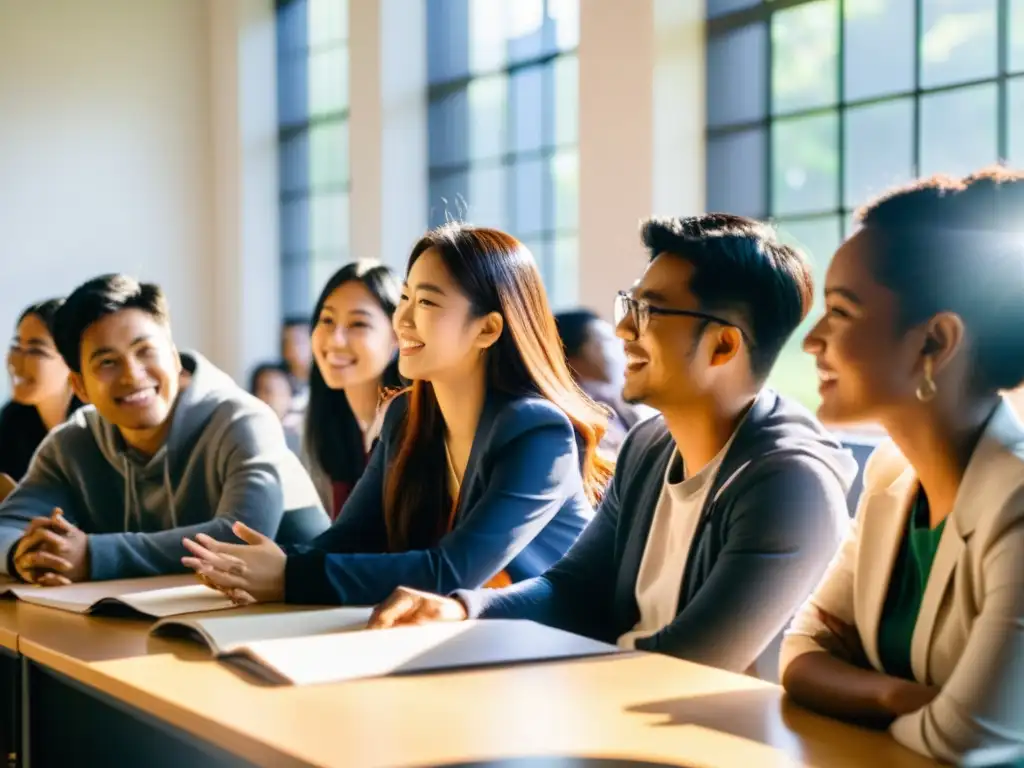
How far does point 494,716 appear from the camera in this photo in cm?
142

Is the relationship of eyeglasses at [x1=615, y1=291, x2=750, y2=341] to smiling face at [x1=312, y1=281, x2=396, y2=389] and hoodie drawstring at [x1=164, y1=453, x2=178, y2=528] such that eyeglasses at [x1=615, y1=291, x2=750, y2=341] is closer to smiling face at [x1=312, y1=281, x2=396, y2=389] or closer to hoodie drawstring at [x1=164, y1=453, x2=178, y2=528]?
hoodie drawstring at [x1=164, y1=453, x2=178, y2=528]

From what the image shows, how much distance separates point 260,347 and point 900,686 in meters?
8.13

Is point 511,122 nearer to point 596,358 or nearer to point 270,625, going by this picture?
point 596,358

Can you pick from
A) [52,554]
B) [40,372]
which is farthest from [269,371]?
[52,554]

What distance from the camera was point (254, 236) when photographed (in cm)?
919

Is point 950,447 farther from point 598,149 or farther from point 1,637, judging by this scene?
point 598,149

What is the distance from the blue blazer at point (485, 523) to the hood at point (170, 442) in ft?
1.67

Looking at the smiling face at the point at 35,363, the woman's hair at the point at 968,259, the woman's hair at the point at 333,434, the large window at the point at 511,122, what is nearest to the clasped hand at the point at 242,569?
the woman's hair at the point at 968,259

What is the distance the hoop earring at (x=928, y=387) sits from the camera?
Result: 1.43 metres

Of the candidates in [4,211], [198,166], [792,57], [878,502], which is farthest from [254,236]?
[878,502]

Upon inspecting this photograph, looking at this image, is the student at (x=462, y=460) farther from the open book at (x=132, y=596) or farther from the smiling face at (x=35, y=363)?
the smiling face at (x=35, y=363)

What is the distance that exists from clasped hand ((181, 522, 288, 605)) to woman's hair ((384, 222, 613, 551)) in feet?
1.37

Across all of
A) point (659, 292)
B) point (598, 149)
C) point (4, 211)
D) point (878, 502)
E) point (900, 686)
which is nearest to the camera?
point (900, 686)

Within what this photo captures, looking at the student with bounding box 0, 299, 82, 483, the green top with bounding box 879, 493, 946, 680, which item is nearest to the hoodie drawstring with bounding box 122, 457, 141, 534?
the student with bounding box 0, 299, 82, 483
